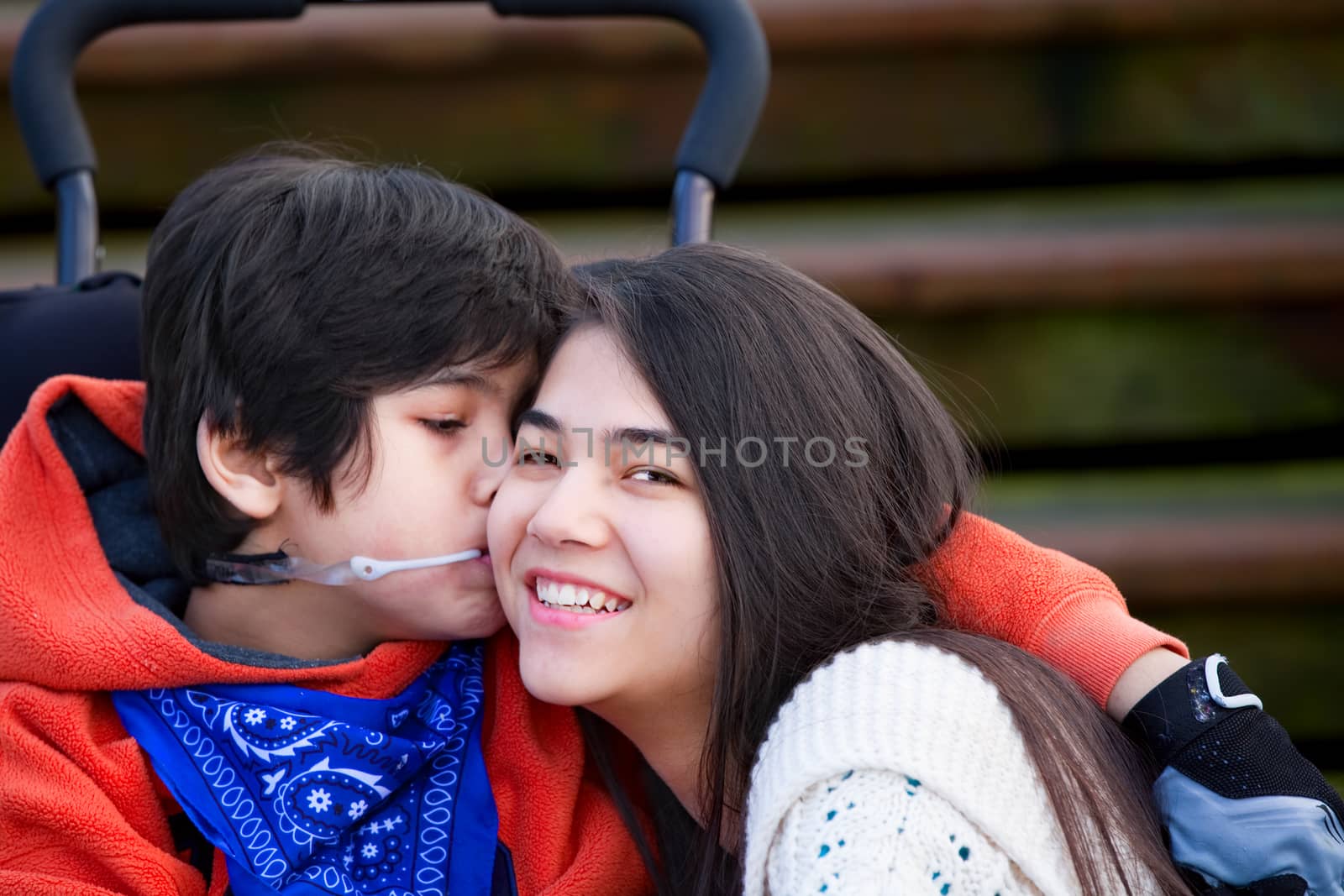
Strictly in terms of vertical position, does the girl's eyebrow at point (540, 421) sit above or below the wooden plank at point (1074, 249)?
below

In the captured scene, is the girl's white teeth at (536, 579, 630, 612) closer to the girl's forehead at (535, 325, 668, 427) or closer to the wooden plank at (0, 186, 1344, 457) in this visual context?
the girl's forehead at (535, 325, 668, 427)

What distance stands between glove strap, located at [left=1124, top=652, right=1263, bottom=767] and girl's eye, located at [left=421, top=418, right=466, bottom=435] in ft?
2.42

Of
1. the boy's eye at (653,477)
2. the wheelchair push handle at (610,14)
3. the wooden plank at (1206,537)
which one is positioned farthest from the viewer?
the wooden plank at (1206,537)

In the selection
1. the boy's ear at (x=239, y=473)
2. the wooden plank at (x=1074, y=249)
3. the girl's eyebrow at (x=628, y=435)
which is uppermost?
the wooden plank at (x=1074, y=249)

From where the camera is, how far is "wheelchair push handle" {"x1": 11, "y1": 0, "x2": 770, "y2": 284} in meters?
1.55

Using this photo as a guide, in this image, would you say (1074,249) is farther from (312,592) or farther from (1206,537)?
(312,592)

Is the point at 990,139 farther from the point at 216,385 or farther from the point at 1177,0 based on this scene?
the point at 216,385

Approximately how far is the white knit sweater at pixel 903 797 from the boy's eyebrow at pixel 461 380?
1.69ft

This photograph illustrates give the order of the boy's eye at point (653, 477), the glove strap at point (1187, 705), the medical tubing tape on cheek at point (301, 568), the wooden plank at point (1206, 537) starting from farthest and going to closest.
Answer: the wooden plank at point (1206, 537) → the medical tubing tape on cheek at point (301, 568) → the boy's eye at point (653, 477) → the glove strap at point (1187, 705)

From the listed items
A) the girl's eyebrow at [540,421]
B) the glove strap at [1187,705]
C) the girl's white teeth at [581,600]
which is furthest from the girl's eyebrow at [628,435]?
the glove strap at [1187,705]

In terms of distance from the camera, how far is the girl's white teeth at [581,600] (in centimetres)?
124

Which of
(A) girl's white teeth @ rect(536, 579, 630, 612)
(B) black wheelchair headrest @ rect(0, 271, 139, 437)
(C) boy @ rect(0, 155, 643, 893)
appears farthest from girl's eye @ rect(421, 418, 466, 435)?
(B) black wheelchair headrest @ rect(0, 271, 139, 437)

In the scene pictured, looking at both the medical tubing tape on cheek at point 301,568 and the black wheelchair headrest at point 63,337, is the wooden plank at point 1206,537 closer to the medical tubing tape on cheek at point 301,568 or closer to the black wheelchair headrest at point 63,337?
the medical tubing tape on cheek at point 301,568

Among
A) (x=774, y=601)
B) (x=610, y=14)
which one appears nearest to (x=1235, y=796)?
(x=774, y=601)
